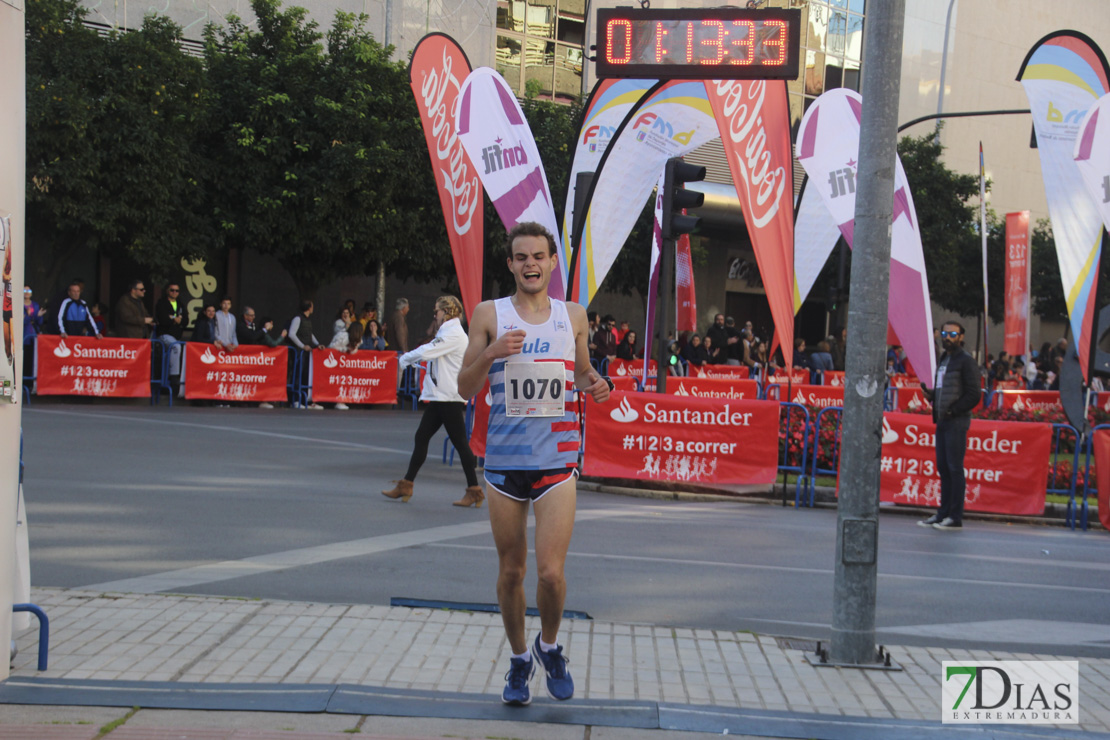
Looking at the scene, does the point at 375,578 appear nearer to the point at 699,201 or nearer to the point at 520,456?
the point at 520,456

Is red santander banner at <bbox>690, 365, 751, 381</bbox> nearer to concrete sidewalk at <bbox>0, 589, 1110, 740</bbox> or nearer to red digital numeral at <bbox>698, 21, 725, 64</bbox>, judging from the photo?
red digital numeral at <bbox>698, 21, 725, 64</bbox>

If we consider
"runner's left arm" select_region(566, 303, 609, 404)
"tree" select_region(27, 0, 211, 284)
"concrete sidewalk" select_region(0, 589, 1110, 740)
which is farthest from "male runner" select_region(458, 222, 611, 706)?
"tree" select_region(27, 0, 211, 284)

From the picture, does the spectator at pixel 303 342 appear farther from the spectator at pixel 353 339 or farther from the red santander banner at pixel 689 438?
the red santander banner at pixel 689 438

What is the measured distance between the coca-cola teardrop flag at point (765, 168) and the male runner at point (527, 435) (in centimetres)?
835

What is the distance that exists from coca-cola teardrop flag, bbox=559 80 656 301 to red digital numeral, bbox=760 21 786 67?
502 cm

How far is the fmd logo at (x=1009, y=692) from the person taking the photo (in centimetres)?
479

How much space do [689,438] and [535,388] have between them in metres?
7.56

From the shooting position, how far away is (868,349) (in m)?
5.48

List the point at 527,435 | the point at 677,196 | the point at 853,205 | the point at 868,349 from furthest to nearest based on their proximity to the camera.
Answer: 1. the point at 677,196
2. the point at 853,205
3. the point at 868,349
4. the point at 527,435

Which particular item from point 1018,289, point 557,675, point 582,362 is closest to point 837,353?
point 1018,289

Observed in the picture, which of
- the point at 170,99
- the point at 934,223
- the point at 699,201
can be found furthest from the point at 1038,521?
the point at 934,223

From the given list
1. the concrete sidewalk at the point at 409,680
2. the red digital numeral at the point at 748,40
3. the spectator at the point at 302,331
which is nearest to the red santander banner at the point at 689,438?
the red digital numeral at the point at 748,40

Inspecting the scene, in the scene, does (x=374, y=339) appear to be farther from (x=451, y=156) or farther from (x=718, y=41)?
(x=718, y=41)

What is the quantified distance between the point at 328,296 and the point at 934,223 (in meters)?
20.2
